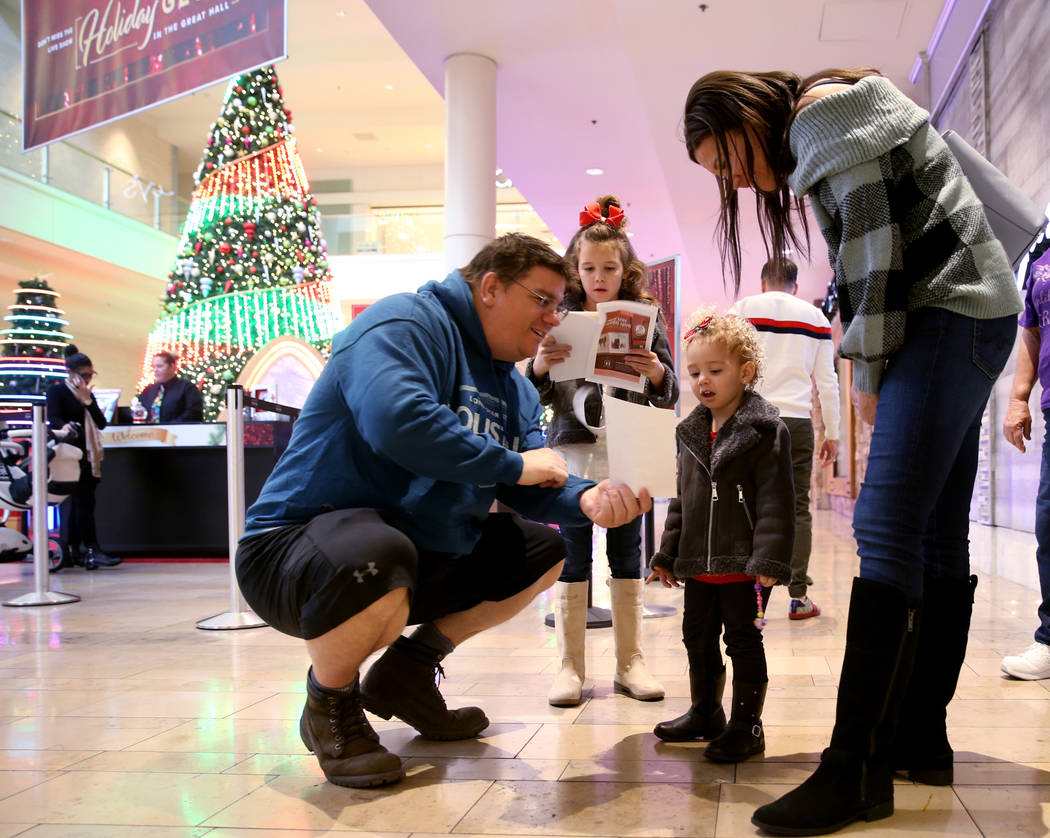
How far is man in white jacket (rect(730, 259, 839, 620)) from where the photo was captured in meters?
3.64

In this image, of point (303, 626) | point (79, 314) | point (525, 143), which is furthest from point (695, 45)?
point (79, 314)

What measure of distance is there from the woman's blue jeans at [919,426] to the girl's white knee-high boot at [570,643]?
1.01m

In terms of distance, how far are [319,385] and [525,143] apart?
7812 mm

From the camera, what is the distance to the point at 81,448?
606 cm

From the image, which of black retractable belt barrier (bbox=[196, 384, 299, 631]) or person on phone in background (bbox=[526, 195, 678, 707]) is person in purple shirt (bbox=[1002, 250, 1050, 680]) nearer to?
person on phone in background (bbox=[526, 195, 678, 707])

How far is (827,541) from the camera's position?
7840mm

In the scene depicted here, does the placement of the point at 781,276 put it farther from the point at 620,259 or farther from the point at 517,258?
the point at 517,258

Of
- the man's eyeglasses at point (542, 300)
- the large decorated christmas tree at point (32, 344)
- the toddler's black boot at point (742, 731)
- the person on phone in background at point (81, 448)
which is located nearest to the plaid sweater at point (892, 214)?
the man's eyeglasses at point (542, 300)

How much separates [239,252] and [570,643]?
348 inches

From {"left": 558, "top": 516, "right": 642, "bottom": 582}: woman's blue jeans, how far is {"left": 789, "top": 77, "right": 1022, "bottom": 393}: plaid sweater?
1144 millimetres

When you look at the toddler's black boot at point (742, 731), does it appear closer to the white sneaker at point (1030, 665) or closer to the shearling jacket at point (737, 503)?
the shearling jacket at point (737, 503)

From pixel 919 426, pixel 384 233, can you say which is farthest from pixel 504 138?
pixel 384 233

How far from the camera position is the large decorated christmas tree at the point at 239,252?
10.3 m

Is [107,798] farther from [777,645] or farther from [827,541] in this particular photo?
[827,541]
